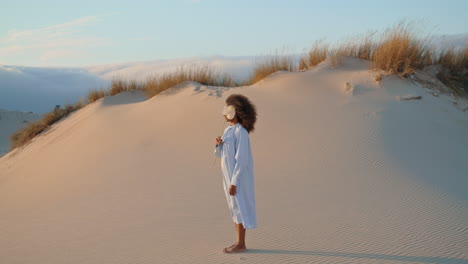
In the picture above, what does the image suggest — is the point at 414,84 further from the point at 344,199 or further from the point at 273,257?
the point at 273,257

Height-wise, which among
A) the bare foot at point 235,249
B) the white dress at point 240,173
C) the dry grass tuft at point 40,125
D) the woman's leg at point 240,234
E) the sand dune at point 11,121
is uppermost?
the white dress at point 240,173

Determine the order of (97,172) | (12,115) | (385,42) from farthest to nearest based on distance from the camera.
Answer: (12,115), (385,42), (97,172)

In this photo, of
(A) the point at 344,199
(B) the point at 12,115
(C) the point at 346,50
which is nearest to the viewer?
(A) the point at 344,199

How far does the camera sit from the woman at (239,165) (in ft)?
16.3

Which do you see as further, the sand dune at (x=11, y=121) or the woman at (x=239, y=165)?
the sand dune at (x=11, y=121)

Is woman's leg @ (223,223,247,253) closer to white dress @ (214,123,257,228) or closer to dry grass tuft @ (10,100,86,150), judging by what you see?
white dress @ (214,123,257,228)

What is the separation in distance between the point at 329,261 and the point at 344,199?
7.54 feet

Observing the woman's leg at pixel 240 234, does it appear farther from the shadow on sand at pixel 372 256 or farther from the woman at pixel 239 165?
the shadow on sand at pixel 372 256

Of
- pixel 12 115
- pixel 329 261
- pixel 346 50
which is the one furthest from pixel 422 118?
pixel 12 115

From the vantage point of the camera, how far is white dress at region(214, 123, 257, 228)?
195 inches

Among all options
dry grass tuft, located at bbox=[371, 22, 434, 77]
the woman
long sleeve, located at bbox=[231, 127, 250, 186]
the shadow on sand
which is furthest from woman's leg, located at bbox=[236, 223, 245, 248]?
dry grass tuft, located at bbox=[371, 22, 434, 77]

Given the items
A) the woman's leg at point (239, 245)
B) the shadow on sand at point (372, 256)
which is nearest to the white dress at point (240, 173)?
the woman's leg at point (239, 245)

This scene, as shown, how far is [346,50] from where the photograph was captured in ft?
42.8

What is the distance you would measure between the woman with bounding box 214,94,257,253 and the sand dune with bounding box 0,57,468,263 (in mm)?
418
